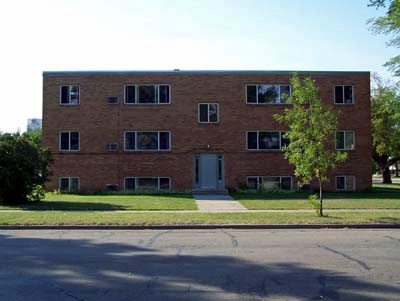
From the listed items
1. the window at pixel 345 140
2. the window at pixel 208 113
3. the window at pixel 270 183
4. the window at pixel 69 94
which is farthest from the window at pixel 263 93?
the window at pixel 69 94

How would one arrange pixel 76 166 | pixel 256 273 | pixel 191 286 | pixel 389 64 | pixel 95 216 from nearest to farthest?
pixel 191 286 → pixel 256 273 → pixel 95 216 → pixel 389 64 → pixel 76 166

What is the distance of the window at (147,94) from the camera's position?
99.9ft

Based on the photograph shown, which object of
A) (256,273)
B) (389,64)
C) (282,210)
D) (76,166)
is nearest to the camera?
(256,273)

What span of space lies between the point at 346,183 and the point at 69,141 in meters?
18.0

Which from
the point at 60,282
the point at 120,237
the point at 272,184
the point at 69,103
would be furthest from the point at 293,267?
the point at 69,103

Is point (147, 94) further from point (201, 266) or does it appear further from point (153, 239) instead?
point (201, 266)

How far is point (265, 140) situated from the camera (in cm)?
3061

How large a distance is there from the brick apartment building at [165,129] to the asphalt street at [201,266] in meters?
17.2

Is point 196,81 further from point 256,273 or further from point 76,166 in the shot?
point 256,273

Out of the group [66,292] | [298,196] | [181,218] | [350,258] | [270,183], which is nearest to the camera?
[66,292]

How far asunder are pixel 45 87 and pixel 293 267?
2566 cm

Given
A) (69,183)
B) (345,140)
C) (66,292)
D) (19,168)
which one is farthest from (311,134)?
(69,183)

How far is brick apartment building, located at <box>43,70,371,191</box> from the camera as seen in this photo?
3023 cm

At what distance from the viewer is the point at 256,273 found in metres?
7.87
